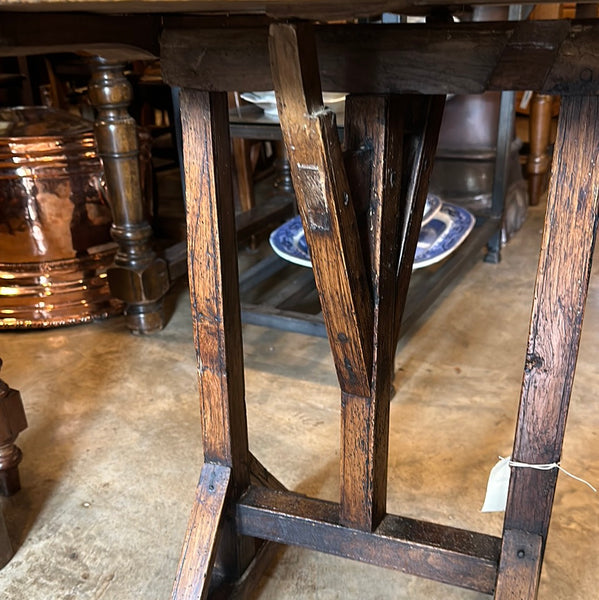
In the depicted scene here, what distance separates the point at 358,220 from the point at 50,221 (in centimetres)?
143

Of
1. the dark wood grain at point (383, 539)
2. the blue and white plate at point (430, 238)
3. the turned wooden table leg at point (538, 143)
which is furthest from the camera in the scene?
→ the turned wooden table leg at point (538, 143)

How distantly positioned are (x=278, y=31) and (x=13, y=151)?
1.48m

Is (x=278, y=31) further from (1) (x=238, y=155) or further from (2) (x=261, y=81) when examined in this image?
(1) (x=238, y=155)

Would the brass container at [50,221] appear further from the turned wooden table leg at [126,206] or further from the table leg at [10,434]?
the table leg at [10,434]

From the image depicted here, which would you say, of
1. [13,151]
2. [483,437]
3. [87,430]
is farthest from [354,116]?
[13,151]

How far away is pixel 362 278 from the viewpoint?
Answer: 30.4 inches

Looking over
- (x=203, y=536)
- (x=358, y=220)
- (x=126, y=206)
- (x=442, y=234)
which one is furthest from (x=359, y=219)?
(x=442, y=234)

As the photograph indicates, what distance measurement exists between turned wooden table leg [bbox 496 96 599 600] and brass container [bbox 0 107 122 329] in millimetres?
1474

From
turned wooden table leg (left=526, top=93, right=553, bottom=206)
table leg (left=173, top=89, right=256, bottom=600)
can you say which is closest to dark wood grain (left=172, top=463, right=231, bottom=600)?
table leg (left=173, top=89, right=256, bottom=600)

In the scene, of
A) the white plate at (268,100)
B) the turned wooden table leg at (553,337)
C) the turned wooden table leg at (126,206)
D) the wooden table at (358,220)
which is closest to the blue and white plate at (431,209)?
the white plate at (268,100)

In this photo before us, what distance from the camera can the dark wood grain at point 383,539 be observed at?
0.87 m

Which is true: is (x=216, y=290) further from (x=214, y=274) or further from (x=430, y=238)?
(x=430, y=238)

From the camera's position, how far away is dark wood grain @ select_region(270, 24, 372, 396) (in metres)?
0.63

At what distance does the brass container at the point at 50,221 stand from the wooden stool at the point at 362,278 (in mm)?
1165
